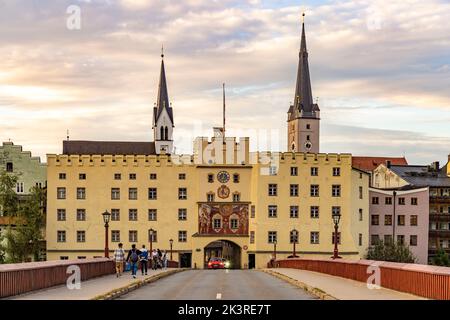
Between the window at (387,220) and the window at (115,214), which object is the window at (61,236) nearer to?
the window at (115,214)

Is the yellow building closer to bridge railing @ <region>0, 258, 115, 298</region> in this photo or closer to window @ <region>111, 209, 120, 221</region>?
window @ <region>111, 209, 120, 221</region>

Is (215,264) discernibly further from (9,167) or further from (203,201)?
(9,167)

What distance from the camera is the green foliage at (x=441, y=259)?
144 meters

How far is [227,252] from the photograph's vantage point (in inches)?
6353

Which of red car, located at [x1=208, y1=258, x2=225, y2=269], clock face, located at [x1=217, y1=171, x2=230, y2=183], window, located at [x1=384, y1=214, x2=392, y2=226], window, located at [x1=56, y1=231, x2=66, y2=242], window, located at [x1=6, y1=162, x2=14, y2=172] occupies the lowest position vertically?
red car, located at [x1=208, y1=258, x2=225, y2=269]

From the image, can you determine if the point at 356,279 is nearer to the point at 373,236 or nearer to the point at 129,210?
the point at 129,210

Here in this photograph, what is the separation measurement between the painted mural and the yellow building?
0.46ft

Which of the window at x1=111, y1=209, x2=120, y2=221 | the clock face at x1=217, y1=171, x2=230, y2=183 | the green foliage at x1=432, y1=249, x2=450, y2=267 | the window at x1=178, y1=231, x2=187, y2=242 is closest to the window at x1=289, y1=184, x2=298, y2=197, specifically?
the clock face at x1=217, y1=171, x2=230, y2=183

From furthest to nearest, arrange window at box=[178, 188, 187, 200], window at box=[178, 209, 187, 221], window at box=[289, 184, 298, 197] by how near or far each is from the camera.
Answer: window at box=[289, 184, 298, 197], window at box=[178, 188, 187, 200], window at box=[178, 209, 187, 221]

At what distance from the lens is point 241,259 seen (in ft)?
448

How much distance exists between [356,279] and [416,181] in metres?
121

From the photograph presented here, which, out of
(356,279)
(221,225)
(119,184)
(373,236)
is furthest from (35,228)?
(356,279)

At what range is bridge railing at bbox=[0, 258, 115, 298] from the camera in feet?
103

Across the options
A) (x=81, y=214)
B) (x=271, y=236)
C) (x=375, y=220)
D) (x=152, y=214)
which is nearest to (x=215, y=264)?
(x=271, y=236)
